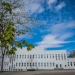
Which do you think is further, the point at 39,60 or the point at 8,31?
the point at 39,60

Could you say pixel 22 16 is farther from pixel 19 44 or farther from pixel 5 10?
pixel 19 44

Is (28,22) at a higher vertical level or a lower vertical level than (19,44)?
higher

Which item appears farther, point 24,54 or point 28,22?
point 24,54

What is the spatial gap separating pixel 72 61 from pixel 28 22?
2190 inches

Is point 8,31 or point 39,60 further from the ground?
point 8,31

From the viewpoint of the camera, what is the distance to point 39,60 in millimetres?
64188

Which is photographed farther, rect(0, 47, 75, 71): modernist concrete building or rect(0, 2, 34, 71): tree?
rect(0, 47, 75, 71): modernist concrete building

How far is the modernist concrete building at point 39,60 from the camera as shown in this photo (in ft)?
205

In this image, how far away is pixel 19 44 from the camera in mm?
7719

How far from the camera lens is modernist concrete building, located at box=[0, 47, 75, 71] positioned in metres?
62.6

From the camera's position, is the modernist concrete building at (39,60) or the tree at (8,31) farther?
the modernist concrete building at (39,60)

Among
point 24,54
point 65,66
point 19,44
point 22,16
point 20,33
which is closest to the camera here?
point 19,44

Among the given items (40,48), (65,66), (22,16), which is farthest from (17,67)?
(22,16)

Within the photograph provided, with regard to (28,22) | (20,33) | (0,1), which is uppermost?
(0,1)
